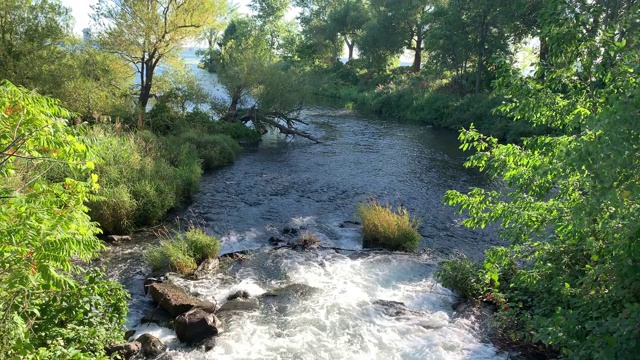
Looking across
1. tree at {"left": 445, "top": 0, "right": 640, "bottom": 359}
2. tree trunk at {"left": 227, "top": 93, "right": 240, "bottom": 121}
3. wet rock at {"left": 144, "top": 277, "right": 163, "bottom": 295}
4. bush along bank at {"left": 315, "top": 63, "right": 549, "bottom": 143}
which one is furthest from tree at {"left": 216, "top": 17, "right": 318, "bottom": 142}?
tree at {"left": 445, "top": 0, "right": 640, "bottom": 359}

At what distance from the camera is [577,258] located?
21.3ft

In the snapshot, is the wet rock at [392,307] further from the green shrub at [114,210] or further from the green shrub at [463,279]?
the green shrub at [114,210]

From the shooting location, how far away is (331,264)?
1127 centimetres

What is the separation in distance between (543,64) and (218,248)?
8315mm

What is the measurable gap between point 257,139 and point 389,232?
15.9 metres

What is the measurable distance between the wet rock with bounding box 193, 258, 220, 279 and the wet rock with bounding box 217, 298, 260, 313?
1489 mm

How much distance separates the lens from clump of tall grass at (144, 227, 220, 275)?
10367 millimetres

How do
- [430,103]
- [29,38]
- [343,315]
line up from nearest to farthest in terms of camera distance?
[343,315], [29,38], [430,103]

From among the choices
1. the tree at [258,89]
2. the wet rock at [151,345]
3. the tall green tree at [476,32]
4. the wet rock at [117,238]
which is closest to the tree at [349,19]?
the tall green tree at [476,32]

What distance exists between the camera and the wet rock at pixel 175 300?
8570mm

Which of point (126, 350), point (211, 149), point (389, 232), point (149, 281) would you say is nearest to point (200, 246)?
point (149, 281)

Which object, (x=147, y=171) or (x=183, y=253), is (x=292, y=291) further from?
(x=147, y=171)

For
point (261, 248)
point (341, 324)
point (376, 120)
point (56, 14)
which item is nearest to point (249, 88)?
point (56, 14)

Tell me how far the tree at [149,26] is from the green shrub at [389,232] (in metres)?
15.4
